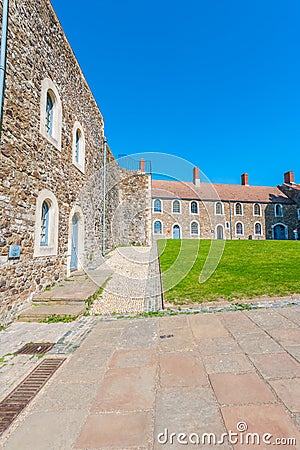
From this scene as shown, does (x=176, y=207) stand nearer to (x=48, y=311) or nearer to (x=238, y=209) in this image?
(x=238, y=209)

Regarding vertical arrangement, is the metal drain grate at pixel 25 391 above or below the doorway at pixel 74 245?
below

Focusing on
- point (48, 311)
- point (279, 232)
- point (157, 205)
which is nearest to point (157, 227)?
point (157, 205)

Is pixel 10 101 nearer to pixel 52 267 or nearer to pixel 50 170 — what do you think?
pixel 50 170

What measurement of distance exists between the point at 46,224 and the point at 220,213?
2859 cm

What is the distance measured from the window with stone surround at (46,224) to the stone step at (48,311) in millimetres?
1254

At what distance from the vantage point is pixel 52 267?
6.51 meters

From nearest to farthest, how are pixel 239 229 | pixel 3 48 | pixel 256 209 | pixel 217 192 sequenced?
1. pixel 3 48
2. pixel 239 229
3. pixel 256 209
4. pixel 217 192

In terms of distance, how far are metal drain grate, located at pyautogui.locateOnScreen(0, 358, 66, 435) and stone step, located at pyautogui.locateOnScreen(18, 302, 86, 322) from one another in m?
1.73

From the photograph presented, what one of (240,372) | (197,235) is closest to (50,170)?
(240,372)

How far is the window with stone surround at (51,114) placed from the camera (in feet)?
19.6

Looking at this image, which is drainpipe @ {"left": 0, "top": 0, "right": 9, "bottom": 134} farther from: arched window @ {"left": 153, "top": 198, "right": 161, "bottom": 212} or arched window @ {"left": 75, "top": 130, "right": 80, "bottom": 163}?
arched window @ {"left": 153, "top": 198, "right": 161, "bottom": 212}

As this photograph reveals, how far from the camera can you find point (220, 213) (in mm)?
32219

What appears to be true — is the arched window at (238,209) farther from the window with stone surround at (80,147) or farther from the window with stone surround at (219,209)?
the window with stone surround at (80,147)

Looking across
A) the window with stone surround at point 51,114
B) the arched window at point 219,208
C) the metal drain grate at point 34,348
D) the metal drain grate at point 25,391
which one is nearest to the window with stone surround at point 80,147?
the window with stone surround at point 51,114
